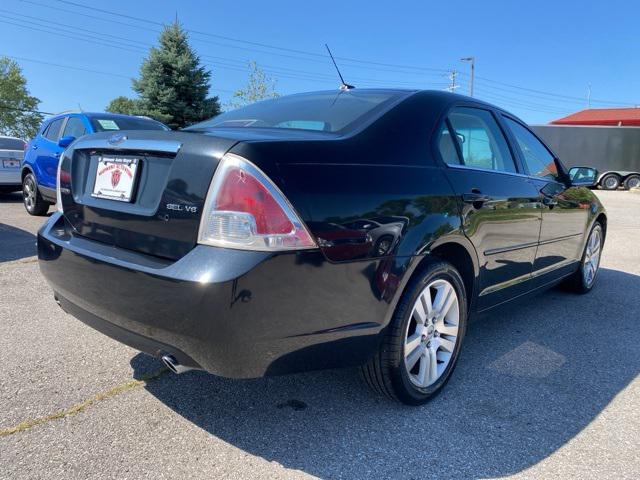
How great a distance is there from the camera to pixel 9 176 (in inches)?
382

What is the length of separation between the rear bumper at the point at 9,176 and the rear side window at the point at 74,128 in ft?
10.2

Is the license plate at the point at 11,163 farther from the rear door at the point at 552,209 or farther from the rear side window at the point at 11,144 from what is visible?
the rear door at the point at 552,209

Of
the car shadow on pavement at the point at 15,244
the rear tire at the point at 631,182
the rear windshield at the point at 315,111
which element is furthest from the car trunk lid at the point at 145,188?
the rear tire at the point at 631,182

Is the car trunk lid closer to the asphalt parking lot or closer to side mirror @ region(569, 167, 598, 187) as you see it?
the asphalt parking lot

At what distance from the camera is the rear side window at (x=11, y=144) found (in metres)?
10.3

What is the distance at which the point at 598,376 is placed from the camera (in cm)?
290

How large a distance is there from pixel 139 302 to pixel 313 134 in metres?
1.00

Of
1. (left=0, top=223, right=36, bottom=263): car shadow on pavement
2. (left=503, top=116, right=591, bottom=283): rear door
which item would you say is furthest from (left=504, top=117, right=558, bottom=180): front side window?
(left=0, top=223, right=36, bottom=263): car shadow on pavement

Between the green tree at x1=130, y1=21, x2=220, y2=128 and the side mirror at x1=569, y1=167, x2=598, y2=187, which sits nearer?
the side mirror at x1=569, y1=167, x2=598, y2=187

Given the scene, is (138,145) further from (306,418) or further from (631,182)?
(631,182)

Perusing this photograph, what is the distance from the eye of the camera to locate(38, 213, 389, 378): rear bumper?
5.63ft

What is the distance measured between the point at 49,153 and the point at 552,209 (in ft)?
22.4

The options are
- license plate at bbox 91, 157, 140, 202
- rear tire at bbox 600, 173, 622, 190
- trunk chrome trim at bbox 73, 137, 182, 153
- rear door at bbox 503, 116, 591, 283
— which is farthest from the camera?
rear tire at bbox 600, 173, 622, 190

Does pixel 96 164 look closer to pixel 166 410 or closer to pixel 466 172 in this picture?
pixel 166 410
